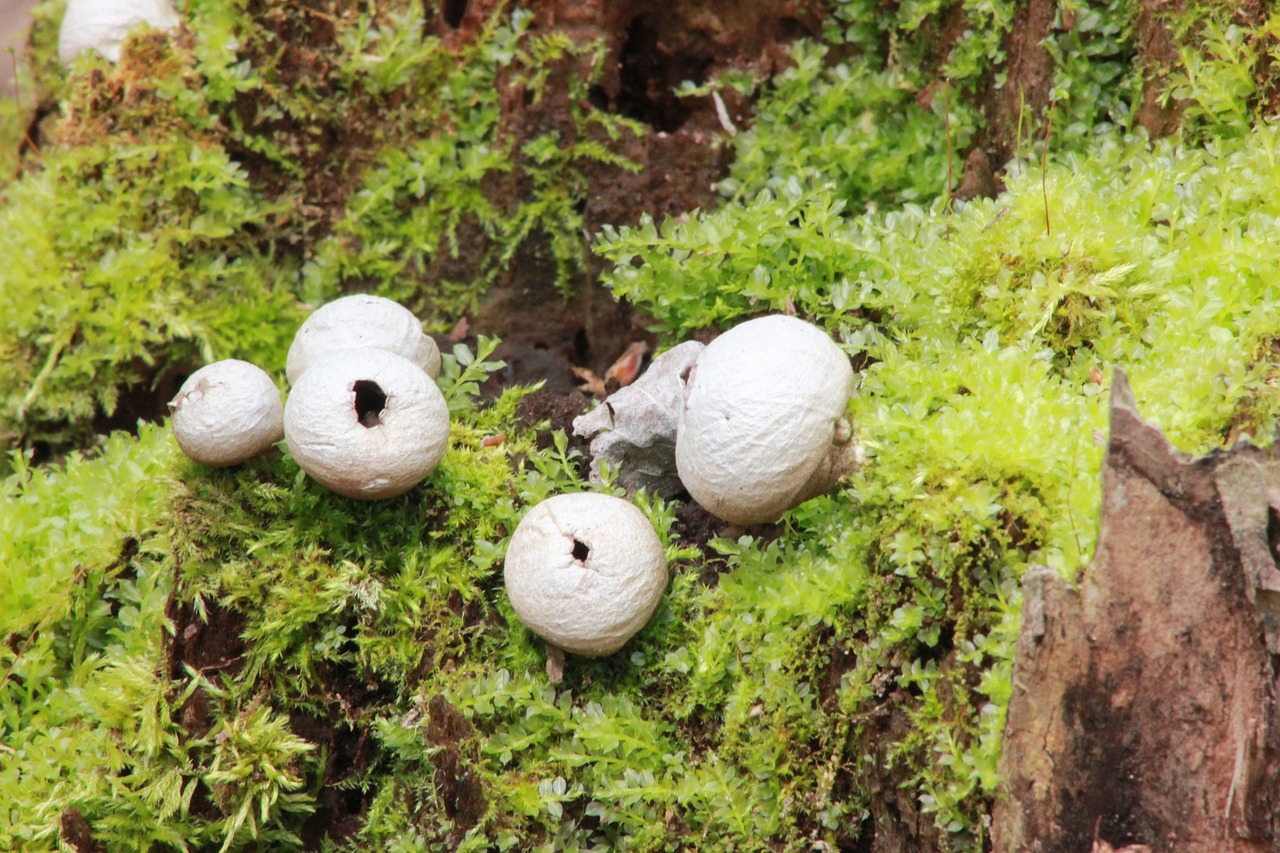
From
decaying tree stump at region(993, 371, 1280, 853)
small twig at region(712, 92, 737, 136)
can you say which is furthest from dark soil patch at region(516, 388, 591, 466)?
decaying tree stump at region(993, 371, 1280, 853)

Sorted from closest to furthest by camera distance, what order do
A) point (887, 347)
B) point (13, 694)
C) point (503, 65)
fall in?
point (887, 347) → point (13, 694) → point (503, 65)

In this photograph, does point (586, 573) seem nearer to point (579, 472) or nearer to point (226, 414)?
point (579, 472)

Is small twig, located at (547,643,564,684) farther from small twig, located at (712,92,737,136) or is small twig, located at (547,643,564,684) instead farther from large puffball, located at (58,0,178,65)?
large puffball, located at (58,0,178,65)

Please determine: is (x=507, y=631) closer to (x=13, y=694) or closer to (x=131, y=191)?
(x=13, y=694)

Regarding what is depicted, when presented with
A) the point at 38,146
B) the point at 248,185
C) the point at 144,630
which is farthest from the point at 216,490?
the point at 38,146

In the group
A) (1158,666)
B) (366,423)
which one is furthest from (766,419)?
(366,423)

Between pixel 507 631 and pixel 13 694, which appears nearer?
pixel 507 631
